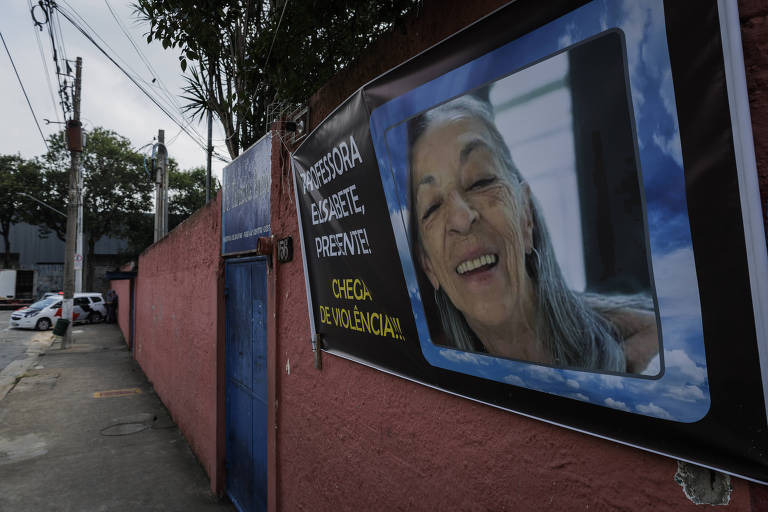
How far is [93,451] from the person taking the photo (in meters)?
6.36

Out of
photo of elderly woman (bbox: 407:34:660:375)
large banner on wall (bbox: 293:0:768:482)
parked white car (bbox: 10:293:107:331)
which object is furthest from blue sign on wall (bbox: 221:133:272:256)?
parked white car (bbox: 10:293:107:331)

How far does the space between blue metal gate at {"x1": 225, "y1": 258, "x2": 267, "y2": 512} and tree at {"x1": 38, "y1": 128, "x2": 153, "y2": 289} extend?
92.9ft

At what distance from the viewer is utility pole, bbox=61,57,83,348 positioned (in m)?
15.6

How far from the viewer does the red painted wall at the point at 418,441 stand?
1247 mm

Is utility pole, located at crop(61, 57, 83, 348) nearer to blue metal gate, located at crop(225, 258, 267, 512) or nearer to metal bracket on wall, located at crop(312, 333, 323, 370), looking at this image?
blue metal gate, located at crop(225, 258, 267, 512)

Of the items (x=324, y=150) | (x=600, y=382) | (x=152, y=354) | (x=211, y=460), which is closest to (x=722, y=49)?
(x=600, y=382)

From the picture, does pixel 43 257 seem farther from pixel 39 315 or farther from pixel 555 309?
pixel 555 309

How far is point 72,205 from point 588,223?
18.8 metres

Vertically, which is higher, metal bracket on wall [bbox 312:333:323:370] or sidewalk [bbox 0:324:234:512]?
metal bracket on wall [bbox 312:333:323:370]

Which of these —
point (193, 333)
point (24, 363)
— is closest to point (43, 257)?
point (24, 363)

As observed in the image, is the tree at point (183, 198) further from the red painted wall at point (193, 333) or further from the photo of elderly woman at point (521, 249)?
the photo of elderly woman at point (521, 249)

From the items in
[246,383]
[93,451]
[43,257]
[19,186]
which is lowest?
[93,451]

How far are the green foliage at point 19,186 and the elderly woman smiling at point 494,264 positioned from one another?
1322 inches

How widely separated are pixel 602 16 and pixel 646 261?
61cm
